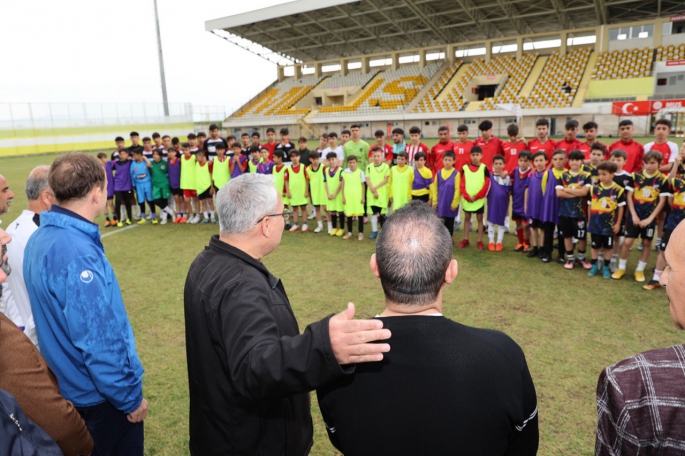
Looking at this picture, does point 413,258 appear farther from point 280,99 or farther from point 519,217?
point 280,99

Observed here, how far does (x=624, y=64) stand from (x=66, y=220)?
1346 inches

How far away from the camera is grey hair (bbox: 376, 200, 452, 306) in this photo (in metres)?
1.33

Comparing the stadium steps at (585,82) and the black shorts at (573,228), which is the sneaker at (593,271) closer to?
the black shorts at (573,228)

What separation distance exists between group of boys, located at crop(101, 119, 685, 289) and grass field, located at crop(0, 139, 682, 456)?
568 millimetres

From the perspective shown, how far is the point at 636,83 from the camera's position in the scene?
25.8 meters

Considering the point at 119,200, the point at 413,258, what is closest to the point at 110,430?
the point at 413,258

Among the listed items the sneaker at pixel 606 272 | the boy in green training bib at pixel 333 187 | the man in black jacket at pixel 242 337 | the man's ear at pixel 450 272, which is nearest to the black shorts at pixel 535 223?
the sneaker at pixel 606 272

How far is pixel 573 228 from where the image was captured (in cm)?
637

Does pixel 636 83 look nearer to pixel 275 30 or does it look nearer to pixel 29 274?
pixel 275 30

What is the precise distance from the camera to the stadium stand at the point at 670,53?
26.6m

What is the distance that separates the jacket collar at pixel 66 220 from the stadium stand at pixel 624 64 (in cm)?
3229

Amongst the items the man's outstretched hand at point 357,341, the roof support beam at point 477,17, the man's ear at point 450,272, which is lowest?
the man's outstretched hand at point 357,341

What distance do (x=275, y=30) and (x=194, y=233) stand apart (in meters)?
32.5

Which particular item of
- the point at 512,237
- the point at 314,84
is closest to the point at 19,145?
the point at 314,84
